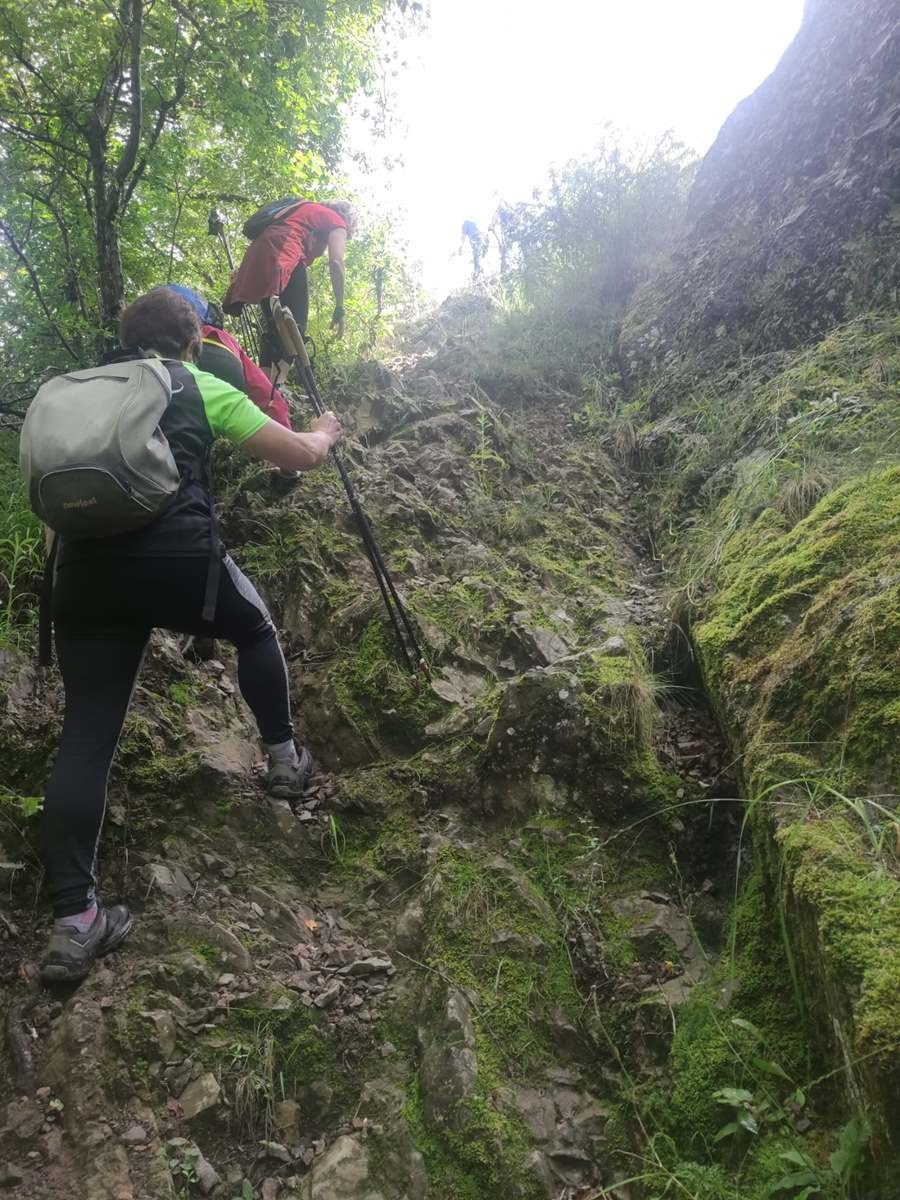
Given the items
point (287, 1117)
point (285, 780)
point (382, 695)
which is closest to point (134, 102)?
point (382, 695)

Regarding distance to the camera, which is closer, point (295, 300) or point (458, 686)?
point (458, 686)

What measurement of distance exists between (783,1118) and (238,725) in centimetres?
281

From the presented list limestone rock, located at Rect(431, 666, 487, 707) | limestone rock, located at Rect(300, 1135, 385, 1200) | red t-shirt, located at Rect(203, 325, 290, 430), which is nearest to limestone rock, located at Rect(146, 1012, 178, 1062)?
limestone rock, located at Rect(300, 1135, 385, 1200)

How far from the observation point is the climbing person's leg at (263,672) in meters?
2.93

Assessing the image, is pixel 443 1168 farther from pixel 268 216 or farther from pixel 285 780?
pixel 268 216

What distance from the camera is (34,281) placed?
5.15 m

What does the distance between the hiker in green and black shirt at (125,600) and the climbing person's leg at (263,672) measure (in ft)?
0.06

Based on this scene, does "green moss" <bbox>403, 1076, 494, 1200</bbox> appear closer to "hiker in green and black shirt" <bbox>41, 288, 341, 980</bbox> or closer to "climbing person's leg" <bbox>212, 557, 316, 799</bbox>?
"hiker in green and black shirt" <bbox>41, 288, 341, 980</bbox>

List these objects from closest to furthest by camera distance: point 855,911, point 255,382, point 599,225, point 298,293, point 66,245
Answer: point 855,911
point 255,382
point 66,245
point 298,293
point 599,225

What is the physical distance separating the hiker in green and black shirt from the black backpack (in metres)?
2.78

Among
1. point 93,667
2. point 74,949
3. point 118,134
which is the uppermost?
point 118,134

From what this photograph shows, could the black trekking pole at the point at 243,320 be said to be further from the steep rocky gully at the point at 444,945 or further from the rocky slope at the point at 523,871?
the steep rocky gully at the point at 444,945

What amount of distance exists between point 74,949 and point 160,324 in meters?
2.35

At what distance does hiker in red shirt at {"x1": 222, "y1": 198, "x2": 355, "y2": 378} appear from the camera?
17.1 ft
